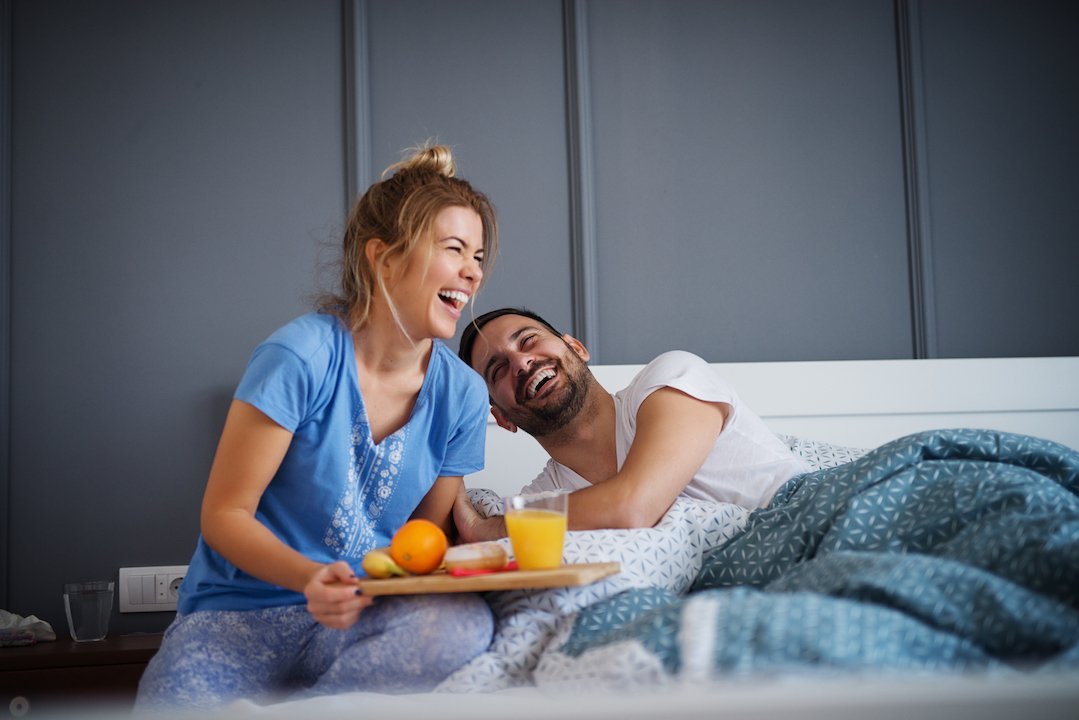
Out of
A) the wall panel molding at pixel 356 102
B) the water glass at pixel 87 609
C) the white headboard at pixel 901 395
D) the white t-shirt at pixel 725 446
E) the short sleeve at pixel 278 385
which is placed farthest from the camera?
the wall panel molding at pixel 356 102

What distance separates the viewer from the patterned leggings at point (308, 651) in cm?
114

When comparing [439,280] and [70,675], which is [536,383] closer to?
[439,280]

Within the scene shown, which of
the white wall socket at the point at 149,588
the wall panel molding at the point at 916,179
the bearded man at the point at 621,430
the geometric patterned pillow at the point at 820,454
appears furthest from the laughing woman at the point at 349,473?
the wall panel molding at the point at 916,179

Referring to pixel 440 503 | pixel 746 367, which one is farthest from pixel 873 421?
pixel 440 503

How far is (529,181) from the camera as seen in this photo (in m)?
2.85

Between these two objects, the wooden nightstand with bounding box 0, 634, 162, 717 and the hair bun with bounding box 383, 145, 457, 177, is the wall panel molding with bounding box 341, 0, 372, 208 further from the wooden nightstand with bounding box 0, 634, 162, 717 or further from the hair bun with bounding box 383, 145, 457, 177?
the wooden nightstand with bounding box 0, 634, 162, 717

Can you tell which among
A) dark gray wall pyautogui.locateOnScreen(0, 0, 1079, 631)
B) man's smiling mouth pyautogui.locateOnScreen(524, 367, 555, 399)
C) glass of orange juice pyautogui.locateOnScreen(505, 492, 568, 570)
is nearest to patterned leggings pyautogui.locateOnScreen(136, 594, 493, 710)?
glass of orange juice pyautogui.locateOnScreen(505, 492, 568, 570)

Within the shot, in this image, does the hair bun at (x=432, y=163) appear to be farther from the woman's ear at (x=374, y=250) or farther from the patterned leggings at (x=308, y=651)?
the patterned leggings at (x=308, y=651)

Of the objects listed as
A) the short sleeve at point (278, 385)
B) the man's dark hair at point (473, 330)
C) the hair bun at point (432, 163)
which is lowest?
the short sleeve at point (278, 385)

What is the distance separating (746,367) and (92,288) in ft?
6.34

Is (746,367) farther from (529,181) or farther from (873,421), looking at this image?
(529,181)

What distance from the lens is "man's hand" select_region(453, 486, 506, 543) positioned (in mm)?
1611

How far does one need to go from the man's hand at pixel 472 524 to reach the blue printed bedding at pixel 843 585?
0.89 feet

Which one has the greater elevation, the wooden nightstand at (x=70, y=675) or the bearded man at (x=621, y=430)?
the bearded man at (x=621, y=430)
